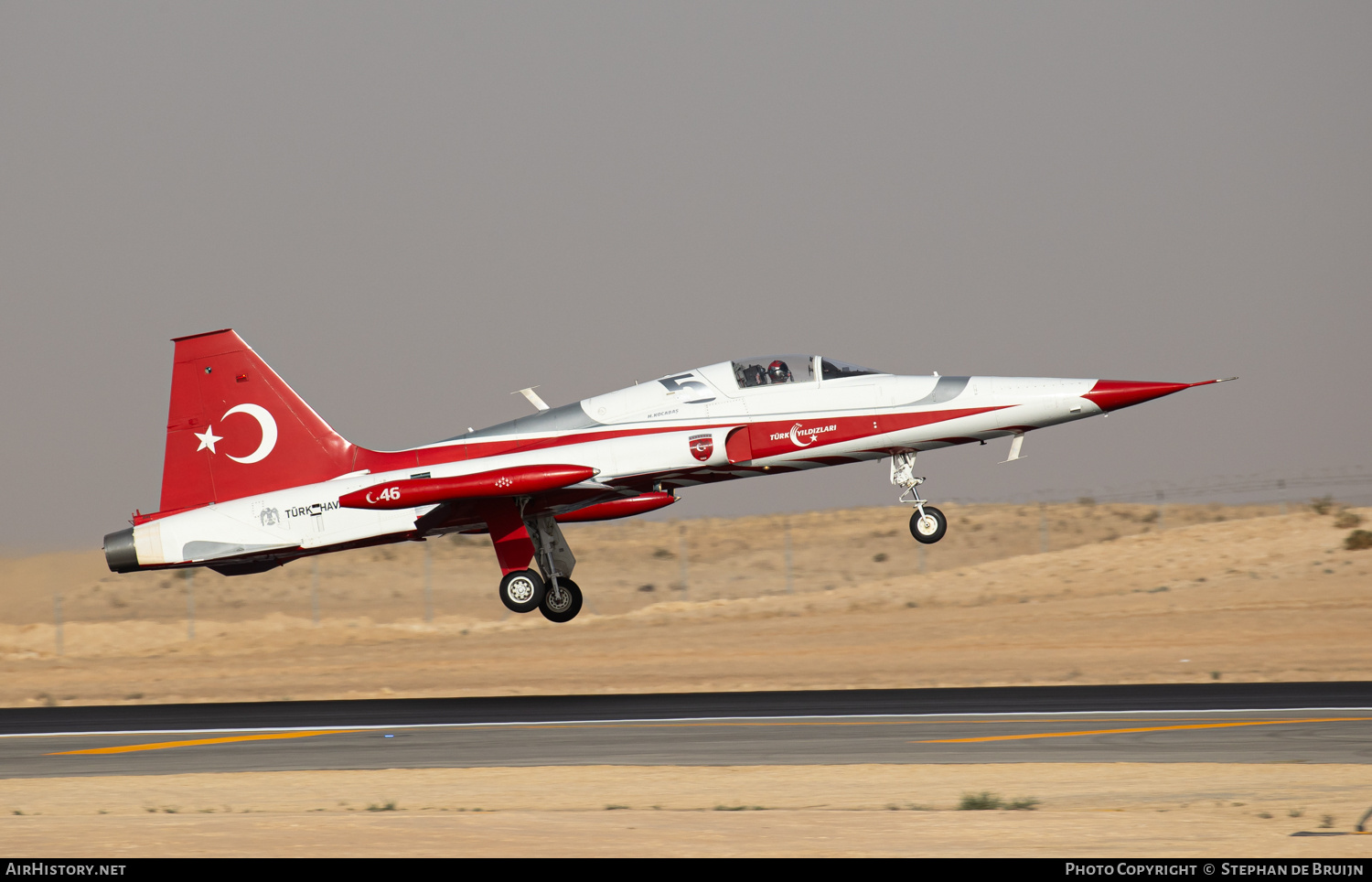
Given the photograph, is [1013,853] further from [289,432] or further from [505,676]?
[505,676]

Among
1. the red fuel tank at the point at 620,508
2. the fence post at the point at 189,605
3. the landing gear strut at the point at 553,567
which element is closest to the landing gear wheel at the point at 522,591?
the landing gear strut at the point at 553,567

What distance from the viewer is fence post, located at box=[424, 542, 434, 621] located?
65.7m

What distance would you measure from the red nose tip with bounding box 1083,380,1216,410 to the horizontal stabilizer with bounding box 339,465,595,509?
867cm

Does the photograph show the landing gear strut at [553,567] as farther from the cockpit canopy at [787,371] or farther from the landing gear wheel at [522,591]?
the cockpit canopy at [787,371]

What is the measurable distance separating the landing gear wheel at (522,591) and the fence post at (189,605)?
33327mm

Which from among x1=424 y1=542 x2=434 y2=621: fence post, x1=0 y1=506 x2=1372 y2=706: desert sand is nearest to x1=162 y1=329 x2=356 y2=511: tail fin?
x1=0 y1=506 x2=1372 y2=706: desert sand

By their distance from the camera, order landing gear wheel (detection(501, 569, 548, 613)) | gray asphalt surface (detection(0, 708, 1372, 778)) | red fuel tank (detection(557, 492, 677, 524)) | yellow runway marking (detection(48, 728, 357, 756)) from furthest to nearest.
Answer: red fuel tank (detection(557, 492, 677, 524)) → landing gear wheel (detection(501, 569, 548, 613)) → yellow runway marking (detection(48, 728, 357, 756)) → gray asphalt surface (detection(0, 708, 1372, 778))

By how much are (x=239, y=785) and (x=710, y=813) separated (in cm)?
765

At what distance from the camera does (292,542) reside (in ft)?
88.8

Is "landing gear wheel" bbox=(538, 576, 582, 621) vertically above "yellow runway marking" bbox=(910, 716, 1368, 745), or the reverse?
"landing gear wheel" bbox=(538, 576, 582, 621)

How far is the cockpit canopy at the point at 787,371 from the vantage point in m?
24.8

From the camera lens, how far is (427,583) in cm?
6988

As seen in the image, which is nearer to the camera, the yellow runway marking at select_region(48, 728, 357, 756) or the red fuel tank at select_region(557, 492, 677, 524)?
the yellow runway marking at select_region(48, 728, 357, 756)

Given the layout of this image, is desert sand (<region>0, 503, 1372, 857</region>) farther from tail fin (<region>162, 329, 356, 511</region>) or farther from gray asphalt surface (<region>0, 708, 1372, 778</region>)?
tail fin (<region>162, 329, 356, 511</region>)
